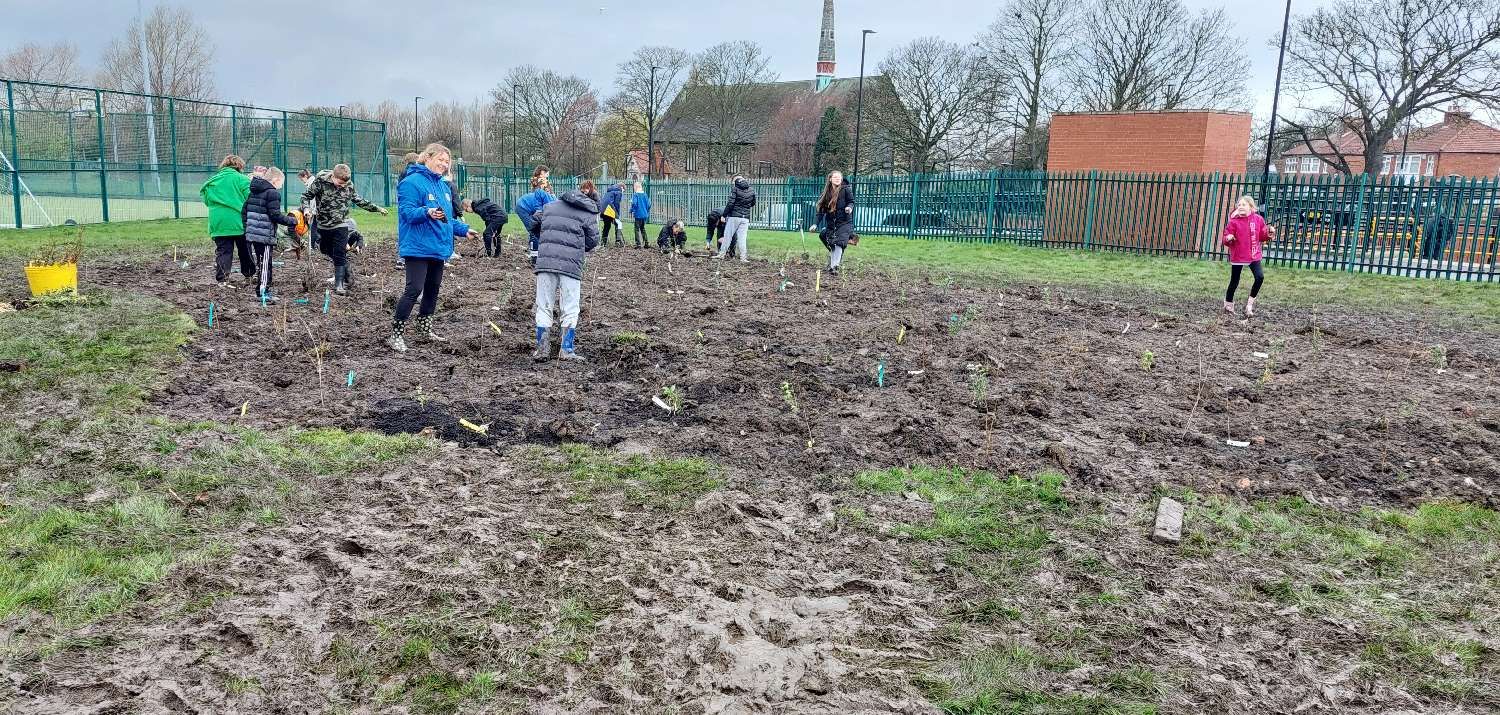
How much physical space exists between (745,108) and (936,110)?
18896mm

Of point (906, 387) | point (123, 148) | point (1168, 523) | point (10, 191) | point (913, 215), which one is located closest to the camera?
point (1168, 523)

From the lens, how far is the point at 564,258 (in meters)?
7.37

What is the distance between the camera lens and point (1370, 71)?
33438mm

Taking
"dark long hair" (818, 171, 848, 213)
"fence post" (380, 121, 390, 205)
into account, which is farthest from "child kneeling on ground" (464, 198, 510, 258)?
"fence post" (380, 121, 390, 205)

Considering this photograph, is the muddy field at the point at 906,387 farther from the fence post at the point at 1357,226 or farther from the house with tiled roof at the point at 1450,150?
the house with tiled roof at the point at 1450,150

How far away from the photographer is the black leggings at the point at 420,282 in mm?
7582

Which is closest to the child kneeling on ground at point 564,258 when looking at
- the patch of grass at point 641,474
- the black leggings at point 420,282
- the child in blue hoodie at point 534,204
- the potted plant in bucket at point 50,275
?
the black leggings at point 420,282

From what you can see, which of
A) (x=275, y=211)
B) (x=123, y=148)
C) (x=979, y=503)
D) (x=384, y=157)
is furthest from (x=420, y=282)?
(x=384, y=157)

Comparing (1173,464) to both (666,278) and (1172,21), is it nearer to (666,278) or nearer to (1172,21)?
(666,278)

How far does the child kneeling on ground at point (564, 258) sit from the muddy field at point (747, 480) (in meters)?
0.33

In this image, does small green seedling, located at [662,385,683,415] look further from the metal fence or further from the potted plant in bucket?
the metal fence

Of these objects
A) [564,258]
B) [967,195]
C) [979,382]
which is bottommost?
[979,382]

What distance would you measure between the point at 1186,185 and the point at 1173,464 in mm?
16732

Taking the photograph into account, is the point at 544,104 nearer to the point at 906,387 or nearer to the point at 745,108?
the point at 745,108
